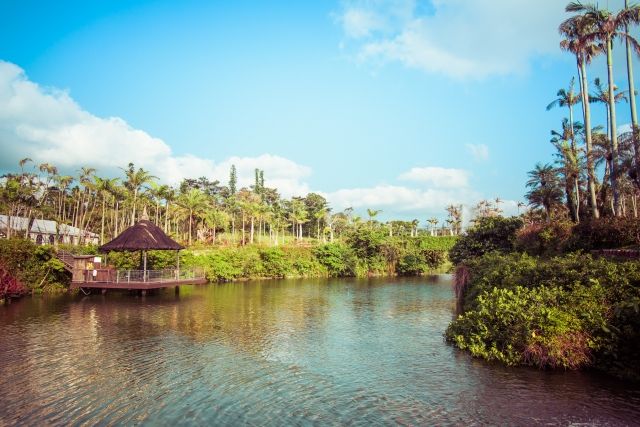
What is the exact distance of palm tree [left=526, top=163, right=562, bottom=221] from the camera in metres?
38.2

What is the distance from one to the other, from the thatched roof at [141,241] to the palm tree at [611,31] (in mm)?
30005

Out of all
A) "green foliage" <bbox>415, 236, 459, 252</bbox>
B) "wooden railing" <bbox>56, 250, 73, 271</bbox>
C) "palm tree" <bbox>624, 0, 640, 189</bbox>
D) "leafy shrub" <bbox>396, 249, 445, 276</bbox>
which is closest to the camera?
"palm tree" <bbox>624, 0, 640, 189</bbox>

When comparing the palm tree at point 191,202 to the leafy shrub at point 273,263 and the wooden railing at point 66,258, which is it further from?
the wooden railing at point 66,258

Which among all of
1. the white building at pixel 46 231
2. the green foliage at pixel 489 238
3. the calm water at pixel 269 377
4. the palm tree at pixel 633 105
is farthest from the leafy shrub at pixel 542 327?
the white building at pixel 46 231

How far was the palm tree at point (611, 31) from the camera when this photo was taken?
25.0 meters

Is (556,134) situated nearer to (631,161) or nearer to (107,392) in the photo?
(631,161)

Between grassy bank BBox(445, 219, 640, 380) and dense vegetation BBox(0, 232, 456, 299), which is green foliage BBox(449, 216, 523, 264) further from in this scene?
dense vegetation BBox(0, 232, 456, 299)

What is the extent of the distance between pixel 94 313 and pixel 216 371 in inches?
571

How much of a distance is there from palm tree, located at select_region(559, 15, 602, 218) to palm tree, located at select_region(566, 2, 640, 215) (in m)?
0.46

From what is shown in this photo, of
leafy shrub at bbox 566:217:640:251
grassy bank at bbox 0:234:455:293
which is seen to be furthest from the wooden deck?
leafy shrub at bbox 566:217:640:251

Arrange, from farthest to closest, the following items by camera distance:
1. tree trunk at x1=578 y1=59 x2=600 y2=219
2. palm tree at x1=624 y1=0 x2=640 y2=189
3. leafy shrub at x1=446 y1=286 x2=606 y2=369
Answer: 1. tree trunk at x1=578 y1=59 x2=600 y2=219
2. palm tree at x1=624 y1=0 x2=640 y2=189
3. leafy shrub at x1=446 y1=286 x2=606 y2=369

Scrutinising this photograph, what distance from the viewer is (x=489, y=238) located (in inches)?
1214

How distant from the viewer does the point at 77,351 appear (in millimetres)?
15633

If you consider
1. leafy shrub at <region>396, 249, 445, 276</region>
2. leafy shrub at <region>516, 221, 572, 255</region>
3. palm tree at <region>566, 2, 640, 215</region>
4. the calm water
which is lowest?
the calm water
